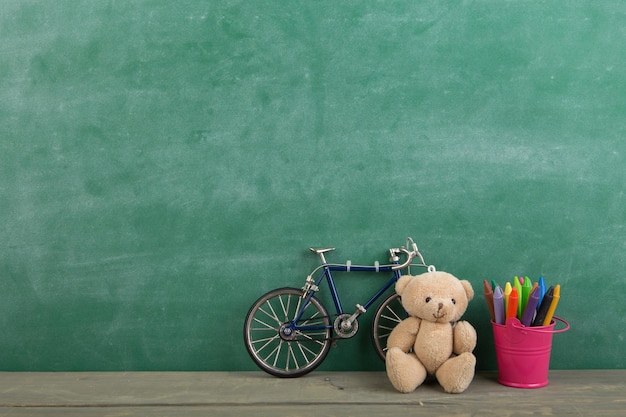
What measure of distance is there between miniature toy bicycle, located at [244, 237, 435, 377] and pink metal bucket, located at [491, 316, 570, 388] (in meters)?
0.47

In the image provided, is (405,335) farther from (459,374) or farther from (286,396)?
(286,396)

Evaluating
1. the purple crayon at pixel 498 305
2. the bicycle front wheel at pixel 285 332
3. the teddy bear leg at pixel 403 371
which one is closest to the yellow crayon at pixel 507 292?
the purple crayon at pixel 498 305

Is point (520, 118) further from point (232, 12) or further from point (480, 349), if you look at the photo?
point (232, 12)

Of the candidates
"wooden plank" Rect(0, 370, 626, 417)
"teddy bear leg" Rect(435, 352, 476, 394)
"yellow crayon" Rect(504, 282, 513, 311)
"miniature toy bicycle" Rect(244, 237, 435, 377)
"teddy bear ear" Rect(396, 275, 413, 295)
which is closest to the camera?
"wooden plank" Rect(0, 370, 626, 417)

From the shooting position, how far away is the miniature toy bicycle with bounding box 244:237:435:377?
321 centimetres

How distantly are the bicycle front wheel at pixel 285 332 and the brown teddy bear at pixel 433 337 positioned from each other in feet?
1.18

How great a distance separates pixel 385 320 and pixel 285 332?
1.62ft

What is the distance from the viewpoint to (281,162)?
331cm

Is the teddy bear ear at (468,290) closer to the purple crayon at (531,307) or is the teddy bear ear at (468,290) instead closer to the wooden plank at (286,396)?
the purple crayon at (531,307)

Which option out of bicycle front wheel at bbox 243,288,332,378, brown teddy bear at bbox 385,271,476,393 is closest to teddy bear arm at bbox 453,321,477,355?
brown teddy bear at bbox 385,271,476,393

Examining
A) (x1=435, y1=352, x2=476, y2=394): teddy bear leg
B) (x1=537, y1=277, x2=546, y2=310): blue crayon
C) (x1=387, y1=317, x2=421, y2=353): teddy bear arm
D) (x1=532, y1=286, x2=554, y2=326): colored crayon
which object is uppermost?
(x1=537, y1=277, x2=546, y2=310): blue crayon

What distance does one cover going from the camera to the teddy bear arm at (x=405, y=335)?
10.1 feet

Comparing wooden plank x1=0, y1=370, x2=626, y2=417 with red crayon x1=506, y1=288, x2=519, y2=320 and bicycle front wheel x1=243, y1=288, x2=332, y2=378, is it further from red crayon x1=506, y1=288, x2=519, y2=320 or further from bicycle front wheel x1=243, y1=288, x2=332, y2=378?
red crayon x1=506, y1=288, x2=519, y2=320

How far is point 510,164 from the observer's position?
10.7 ft
